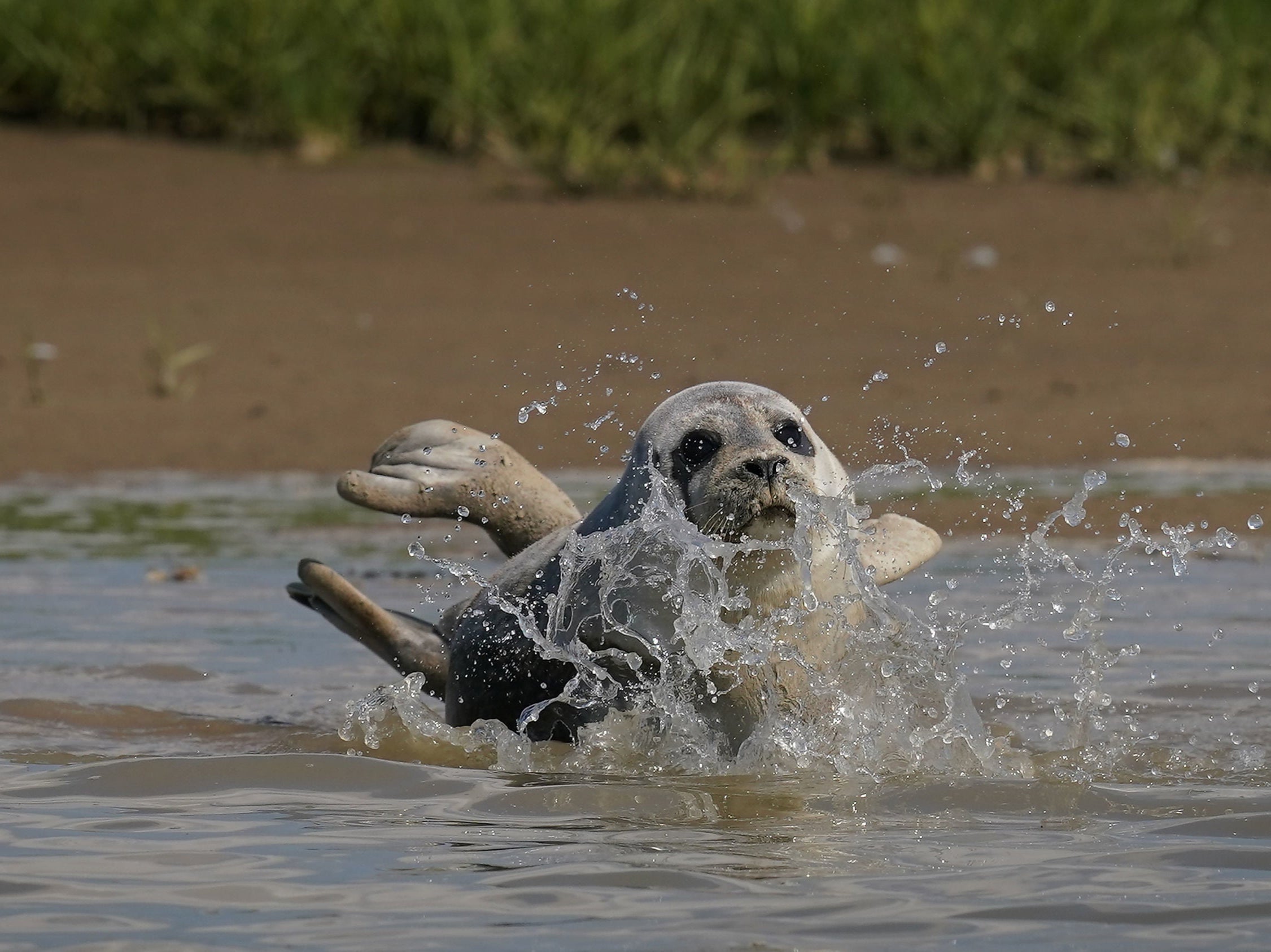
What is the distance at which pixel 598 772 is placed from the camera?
15.8ft

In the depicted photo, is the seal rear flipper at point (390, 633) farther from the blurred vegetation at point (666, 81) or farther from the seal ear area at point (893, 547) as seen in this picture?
the blurred vegetation at point (666, 81)

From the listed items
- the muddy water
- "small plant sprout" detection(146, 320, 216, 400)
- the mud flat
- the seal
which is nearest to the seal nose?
the seal

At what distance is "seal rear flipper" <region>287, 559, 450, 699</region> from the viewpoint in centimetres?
542

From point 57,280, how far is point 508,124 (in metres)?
2.97

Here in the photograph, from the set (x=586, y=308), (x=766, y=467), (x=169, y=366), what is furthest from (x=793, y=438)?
(x=586, y=308)

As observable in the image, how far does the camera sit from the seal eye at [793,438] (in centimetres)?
486

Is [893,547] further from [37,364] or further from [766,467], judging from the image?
[37,364]

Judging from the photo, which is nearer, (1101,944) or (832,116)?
(1101,944)

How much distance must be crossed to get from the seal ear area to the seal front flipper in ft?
2.81

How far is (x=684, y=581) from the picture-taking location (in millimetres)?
4707

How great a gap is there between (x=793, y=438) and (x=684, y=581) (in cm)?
41

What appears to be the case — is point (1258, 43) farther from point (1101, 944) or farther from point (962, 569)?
point (1101, 944)

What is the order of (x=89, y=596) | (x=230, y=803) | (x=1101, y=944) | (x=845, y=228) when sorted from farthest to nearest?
(x=845, y=228)
(x=89, y=596)
(x=230, y=803)
(x=1101, y=944)

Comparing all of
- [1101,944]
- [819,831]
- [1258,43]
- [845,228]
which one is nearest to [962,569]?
[819,831]
